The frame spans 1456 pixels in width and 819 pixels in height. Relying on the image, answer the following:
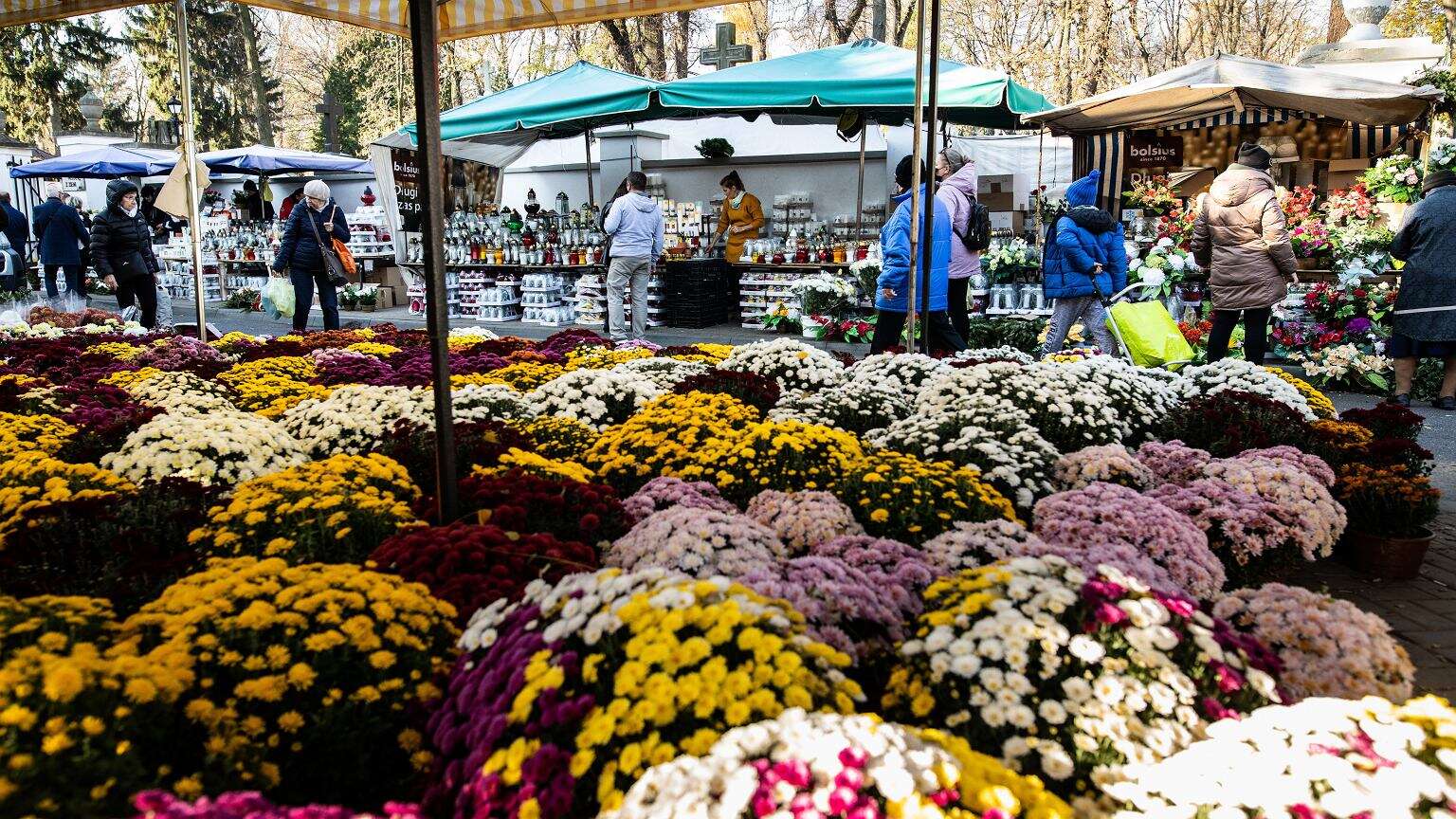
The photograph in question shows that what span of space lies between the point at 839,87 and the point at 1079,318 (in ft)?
12.6

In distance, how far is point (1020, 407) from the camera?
4.79 meters

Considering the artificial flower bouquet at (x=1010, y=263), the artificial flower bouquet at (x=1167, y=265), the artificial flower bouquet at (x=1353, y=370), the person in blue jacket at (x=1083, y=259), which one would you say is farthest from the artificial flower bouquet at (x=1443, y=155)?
the artificial flower bouquet at (x=1010, y=263)

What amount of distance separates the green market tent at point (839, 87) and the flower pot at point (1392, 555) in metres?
6.86

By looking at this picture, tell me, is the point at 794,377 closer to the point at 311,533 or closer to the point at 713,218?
the point at 311,533

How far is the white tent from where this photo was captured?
997 cm

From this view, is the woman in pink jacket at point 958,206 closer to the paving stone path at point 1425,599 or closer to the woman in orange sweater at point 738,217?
the paving stone path at point 1425,599

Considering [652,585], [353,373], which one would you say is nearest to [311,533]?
[652,585]

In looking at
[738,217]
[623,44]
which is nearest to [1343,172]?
[738,217]

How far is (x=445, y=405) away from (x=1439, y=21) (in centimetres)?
2688

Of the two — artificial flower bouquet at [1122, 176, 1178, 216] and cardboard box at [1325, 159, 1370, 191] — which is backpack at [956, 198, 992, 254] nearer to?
artificial flower bouquet at [1122, 176, 1178, 216]

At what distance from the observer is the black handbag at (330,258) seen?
10.8m

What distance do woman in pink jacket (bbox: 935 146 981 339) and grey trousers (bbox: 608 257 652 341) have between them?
4508 millimetres

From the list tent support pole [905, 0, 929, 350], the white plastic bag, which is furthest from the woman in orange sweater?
tent support pole [905, 0, 929, 350]

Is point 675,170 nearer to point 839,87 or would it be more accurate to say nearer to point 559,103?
point 559,103
